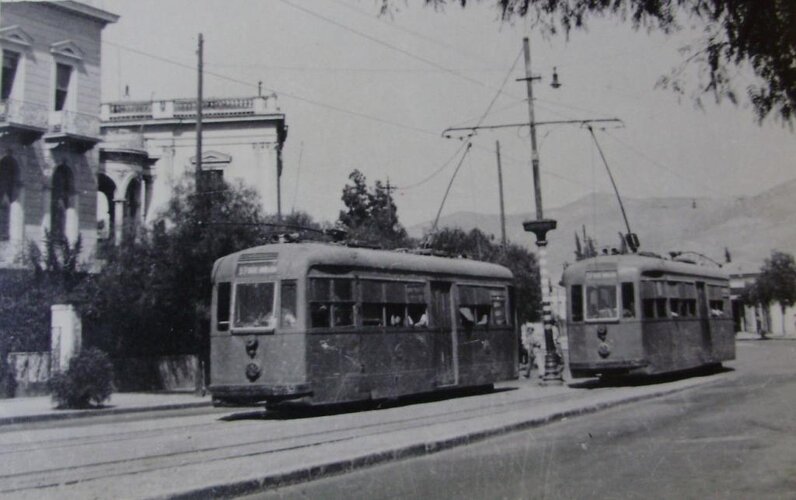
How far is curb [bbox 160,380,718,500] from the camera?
24.5 feet

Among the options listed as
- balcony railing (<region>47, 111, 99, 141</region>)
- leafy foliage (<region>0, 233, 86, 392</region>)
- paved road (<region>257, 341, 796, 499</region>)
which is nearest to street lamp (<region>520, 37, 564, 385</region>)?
paved road (<region>257, 341, 796, 499</region>)

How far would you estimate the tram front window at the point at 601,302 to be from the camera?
68.3 ft

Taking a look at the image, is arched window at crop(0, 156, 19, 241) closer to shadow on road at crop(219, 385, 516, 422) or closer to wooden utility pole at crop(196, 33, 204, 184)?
wooden utility pole at crop(196, 33, 204, 184)

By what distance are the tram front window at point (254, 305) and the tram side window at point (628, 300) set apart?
9463mm

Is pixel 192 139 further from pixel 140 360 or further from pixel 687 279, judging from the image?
pixel 687 279

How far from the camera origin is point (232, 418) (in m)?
15.4

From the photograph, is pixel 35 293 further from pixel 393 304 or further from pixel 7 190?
pixel 393 304

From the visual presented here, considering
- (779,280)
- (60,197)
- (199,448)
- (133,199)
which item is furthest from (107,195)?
(779,280)

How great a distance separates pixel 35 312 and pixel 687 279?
17826 mm

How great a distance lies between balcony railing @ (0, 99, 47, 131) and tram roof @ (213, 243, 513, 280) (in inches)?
524

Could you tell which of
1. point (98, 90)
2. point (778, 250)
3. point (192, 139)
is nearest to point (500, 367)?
point (98, 90)

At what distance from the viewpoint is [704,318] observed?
24.4m

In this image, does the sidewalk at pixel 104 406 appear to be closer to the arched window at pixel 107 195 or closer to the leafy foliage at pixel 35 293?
the leafy foliage at pixel 35 293

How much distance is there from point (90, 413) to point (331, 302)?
23.2 ft
